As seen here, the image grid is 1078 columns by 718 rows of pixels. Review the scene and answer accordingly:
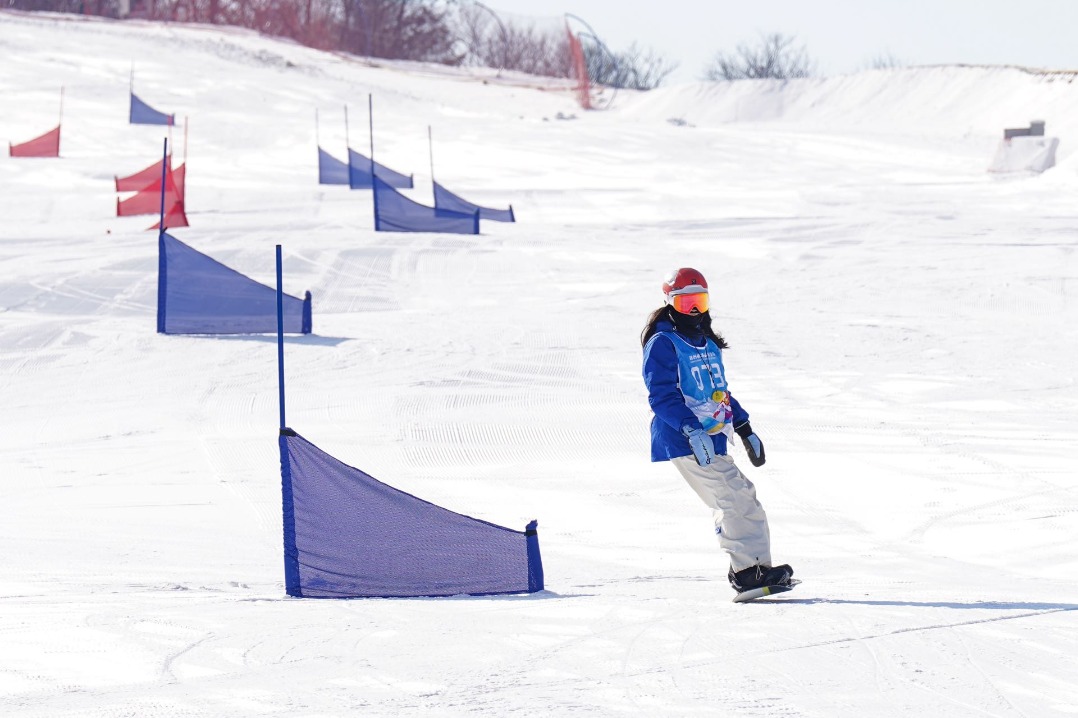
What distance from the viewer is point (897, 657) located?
4070 mm

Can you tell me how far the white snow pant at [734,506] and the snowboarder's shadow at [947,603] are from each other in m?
0.17

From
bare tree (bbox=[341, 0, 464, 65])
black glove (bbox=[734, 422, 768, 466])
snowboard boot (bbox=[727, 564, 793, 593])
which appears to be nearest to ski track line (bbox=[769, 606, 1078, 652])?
snowboard boot (bbox=[727, 564, 793, 593])

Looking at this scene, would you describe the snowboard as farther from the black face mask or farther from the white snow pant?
the black face mask

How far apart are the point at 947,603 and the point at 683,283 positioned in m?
1.43

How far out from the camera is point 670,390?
17.0ft

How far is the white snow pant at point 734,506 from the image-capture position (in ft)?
17.2

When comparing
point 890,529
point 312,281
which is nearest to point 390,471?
point 890,529

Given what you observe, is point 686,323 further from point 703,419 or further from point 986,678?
point 986,678

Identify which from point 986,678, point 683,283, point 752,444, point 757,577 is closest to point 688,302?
point 683,283

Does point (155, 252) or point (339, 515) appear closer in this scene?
point (339, 515)

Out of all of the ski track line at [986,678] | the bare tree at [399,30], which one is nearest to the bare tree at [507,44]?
the bare tree at [399,30]

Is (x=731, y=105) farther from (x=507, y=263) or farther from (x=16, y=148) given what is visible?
(x=507, y=263)

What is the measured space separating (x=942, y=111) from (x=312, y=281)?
87.2ft

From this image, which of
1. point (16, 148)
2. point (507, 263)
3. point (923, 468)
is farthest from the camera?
point (16, 148)
